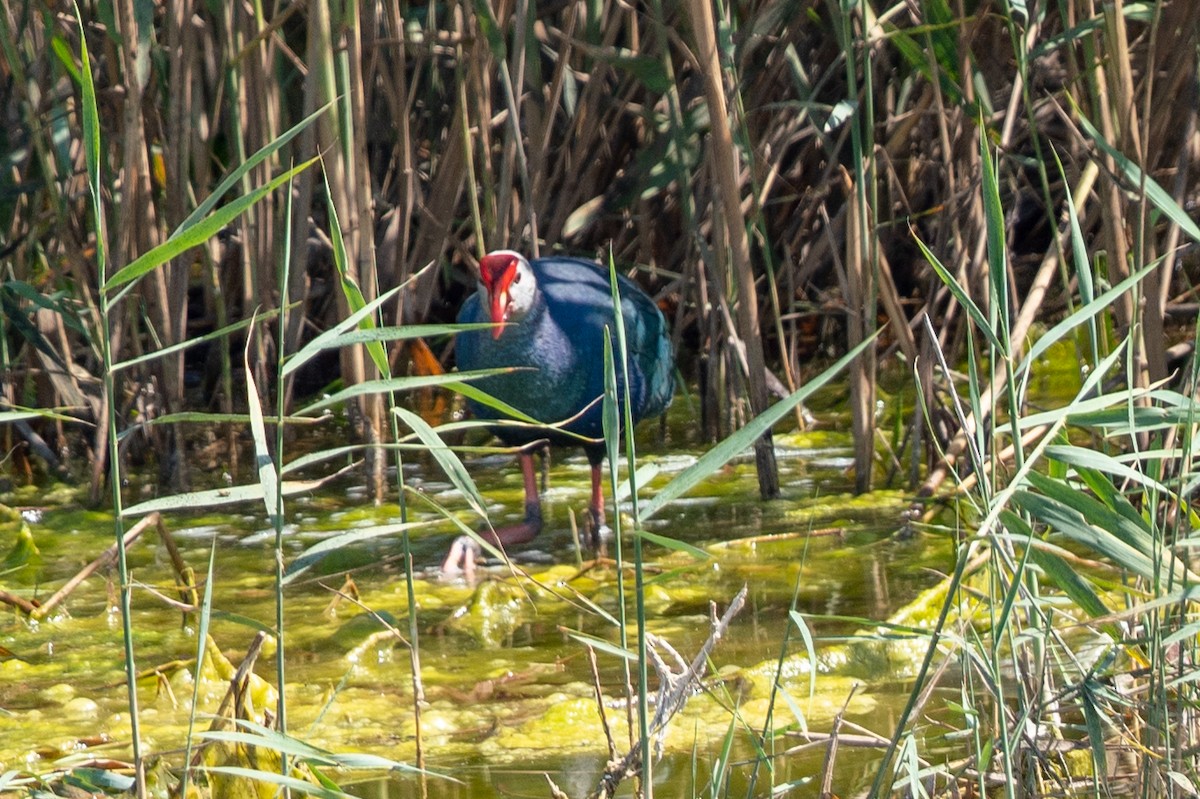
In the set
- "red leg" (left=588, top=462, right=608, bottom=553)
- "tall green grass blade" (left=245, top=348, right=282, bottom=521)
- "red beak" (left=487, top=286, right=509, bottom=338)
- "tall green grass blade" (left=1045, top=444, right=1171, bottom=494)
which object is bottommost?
"red leg" (left=588, top=462, right=608, bottom=553)

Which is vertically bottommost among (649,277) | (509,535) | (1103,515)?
(509,535)

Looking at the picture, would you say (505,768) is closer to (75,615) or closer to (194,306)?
(75,615)

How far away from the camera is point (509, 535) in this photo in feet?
10.7

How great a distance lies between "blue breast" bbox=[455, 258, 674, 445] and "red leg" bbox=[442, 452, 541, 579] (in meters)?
0.11

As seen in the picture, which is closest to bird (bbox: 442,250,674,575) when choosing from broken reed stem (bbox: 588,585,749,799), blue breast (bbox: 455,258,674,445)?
blue breast (bbox: 455,258,674,445)

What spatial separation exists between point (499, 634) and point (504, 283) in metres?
0.88

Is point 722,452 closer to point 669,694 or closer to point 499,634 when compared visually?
point 669,694

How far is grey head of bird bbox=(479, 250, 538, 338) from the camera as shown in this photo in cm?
325

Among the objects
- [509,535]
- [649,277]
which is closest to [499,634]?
[509,535]

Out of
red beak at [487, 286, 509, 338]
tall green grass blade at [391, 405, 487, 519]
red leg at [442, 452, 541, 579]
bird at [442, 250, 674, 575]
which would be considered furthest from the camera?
bird at [442, 250, 674, 575]

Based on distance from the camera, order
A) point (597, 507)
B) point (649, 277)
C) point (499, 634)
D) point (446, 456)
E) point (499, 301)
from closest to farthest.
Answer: point (446, 456), point (499, 634), point (499, 301), point (597, 507), point (649, 277)

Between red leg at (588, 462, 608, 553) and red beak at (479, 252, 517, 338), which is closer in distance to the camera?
red beak at (479, 252, 517, 338)

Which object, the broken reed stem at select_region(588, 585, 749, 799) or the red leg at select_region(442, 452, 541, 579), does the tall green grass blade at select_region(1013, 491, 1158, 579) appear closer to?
the broken reed stem at select_region(588, 585, 749, 799)

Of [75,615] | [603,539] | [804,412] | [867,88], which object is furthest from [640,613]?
[804,412]
